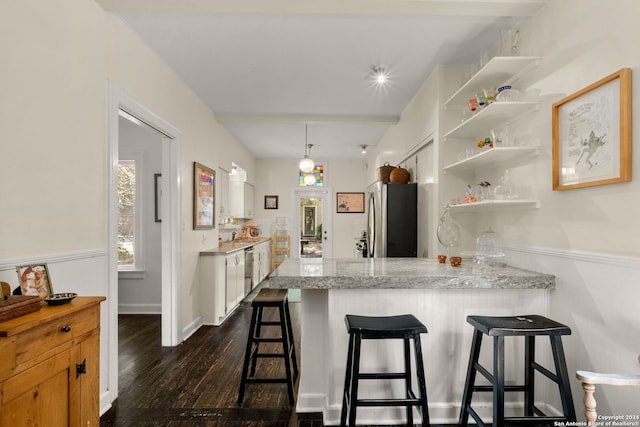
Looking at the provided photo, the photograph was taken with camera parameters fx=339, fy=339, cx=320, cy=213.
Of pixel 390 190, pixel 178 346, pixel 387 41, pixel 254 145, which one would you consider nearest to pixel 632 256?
pixel 387 41

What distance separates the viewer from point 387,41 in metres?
2.68

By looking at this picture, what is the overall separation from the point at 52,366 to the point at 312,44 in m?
2.60

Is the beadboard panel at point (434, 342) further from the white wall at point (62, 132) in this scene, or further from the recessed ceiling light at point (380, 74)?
the recessed ceiling light at point (380, 74)

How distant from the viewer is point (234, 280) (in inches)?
179

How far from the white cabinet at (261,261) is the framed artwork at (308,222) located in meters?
0.93

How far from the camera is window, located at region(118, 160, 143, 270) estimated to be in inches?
177

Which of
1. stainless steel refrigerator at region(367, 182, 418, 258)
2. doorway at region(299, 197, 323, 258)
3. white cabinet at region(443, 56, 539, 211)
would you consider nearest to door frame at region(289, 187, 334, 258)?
doorway at region(299, 197, 323, 258)

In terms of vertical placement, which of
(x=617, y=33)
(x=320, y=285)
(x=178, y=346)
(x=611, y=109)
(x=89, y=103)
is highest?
(x=617, y=33)

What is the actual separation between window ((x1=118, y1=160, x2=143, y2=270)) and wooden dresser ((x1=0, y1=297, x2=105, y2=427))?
3.19 metres

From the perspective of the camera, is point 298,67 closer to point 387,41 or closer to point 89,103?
point 387,41

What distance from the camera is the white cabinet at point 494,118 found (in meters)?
2.20

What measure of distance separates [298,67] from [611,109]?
2.35m

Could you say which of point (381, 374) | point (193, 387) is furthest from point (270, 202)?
point (381, 374)

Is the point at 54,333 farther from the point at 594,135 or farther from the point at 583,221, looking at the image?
the point at 594,135
